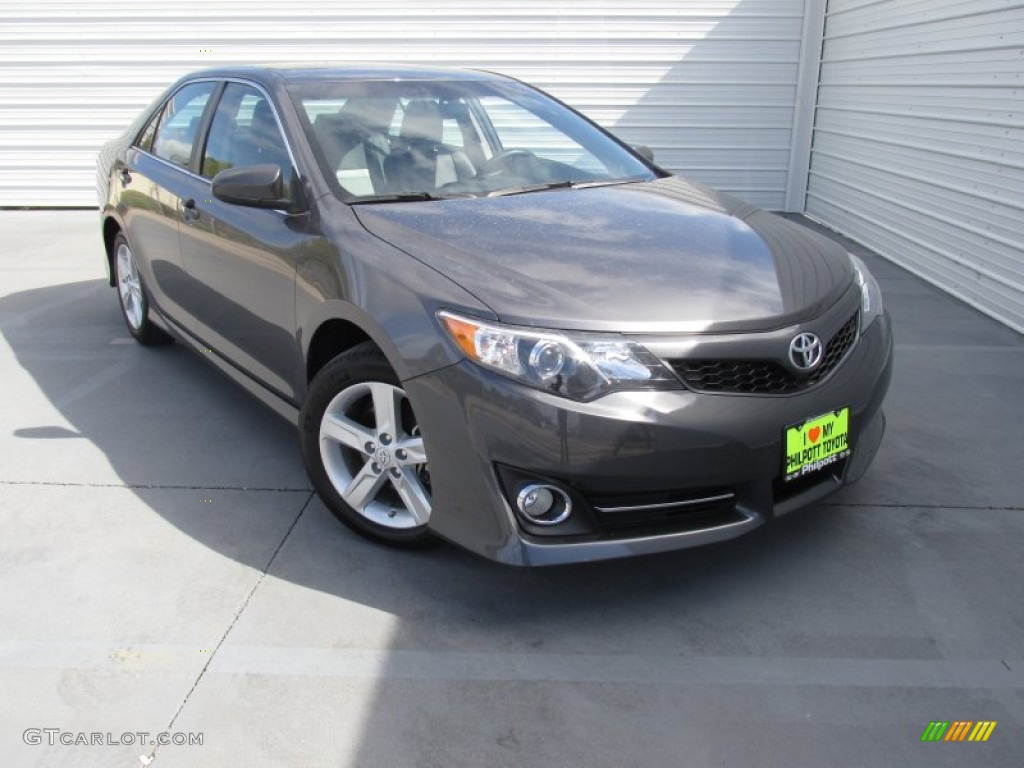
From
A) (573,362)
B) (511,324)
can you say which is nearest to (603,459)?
(573,362)

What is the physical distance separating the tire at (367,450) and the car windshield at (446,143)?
68cm

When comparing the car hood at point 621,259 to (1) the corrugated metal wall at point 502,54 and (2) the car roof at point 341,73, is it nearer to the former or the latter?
(2) the car roof at point 341,73

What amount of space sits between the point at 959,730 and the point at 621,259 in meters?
1.55

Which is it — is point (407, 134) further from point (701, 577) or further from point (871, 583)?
point (871, 583)

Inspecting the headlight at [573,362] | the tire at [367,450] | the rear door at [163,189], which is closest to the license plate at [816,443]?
the headlight at [573,362]

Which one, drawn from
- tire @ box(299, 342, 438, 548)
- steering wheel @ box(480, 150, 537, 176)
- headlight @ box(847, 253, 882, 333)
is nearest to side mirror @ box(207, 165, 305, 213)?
tire @ box(299, 342, 438, 548)

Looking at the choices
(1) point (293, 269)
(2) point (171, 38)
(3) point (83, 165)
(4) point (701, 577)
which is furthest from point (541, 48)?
(4) point (701, 577)

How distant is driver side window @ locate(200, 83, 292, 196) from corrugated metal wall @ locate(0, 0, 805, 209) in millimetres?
5703

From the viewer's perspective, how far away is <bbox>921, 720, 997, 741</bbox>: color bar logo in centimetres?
226

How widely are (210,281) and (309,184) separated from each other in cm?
90

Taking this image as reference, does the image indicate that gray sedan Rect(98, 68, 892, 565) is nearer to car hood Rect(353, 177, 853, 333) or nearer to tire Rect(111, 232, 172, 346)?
car hood Rect(353, 177, 853, 333)

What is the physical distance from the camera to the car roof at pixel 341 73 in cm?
376

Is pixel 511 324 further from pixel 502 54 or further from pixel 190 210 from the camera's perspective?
pixel 502 54

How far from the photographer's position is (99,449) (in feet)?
13.1
